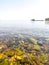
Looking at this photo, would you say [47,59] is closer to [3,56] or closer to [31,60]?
[31,60]

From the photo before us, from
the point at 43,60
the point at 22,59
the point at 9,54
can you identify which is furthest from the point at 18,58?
the point at 43,60

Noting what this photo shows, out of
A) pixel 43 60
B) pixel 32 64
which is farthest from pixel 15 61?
pixel 43 60

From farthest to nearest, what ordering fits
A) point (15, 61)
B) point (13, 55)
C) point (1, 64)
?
point (13, 55), point (15, 61), point (1, 64)

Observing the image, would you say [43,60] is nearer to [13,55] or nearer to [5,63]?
[13,55]

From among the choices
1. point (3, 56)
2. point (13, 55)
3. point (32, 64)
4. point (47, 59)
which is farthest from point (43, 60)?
point (3, 56)

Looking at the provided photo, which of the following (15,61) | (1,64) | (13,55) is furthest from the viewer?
(13,55)

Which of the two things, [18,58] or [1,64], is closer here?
[1,64]

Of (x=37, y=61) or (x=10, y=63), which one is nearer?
(x=10, y=63)

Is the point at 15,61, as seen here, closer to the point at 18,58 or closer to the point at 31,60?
the point at 18,58
